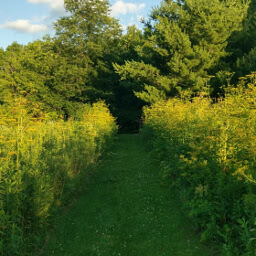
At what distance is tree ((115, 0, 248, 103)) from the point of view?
19188 millimetres

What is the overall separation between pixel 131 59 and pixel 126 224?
26.8 m

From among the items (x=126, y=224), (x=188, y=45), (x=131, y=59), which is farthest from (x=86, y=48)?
(x=126, y=224)

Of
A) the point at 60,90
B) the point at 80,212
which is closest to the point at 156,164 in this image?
the point at 80,212

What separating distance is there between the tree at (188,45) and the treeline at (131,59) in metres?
0.07

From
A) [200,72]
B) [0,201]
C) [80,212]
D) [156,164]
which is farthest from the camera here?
[200,72]

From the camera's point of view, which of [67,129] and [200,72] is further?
[200,72]

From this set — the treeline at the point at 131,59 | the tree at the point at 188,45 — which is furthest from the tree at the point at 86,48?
the tree at the point at 188,45

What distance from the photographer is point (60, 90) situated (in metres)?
26.9

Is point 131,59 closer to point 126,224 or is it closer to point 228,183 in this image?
point 126,224

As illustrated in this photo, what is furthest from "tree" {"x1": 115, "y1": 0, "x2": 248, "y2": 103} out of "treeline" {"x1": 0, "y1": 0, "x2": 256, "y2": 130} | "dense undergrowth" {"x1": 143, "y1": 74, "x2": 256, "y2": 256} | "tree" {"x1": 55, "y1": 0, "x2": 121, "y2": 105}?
"dense undergrowth" {"x1": 143, "y1": 74, "x2": 256, "y2": 256}

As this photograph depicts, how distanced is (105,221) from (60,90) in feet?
76.4

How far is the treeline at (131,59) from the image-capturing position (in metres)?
19.4

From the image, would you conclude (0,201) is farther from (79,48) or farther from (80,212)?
(79,48)

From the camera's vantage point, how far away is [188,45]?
62.6ft
